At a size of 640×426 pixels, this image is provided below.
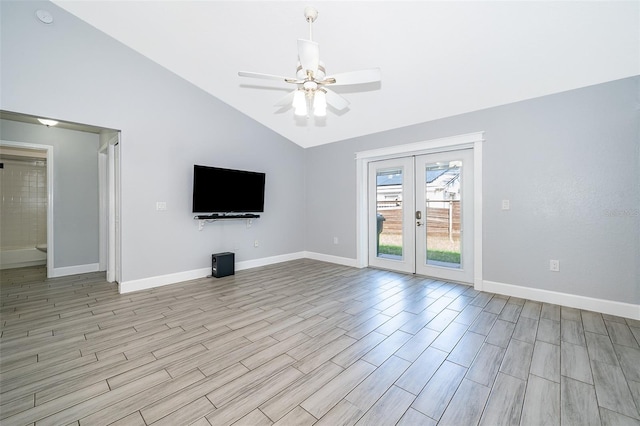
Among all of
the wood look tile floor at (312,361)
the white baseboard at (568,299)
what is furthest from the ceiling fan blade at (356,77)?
the white baseboard at (568,299)

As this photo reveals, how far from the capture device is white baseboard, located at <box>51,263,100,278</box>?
171 inches

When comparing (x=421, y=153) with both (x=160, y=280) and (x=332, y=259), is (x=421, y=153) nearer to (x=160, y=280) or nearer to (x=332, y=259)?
(x=332, y=259)

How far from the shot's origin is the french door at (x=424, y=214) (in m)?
3.89

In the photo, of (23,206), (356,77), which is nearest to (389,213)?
(356,77)

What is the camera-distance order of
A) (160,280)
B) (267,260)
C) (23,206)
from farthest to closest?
(23,206), (267,260), (160,280)

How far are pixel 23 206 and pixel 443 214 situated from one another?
882 centimetres

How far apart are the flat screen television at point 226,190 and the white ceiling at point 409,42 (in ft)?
4.73

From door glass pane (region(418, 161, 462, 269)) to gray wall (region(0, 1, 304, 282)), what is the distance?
10.0 feet

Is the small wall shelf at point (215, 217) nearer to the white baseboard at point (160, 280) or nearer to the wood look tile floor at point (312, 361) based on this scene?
the white baseboard at point (160, 280)

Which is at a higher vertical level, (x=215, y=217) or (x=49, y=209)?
(x=49, y=209)

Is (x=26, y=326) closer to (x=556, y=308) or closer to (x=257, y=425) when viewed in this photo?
(x=257, y=425)

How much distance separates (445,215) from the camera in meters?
4.06

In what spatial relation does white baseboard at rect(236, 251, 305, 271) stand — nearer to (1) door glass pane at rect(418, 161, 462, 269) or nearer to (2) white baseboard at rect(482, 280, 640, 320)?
(1) door glass pane at rect(418, 161, 462, 269)

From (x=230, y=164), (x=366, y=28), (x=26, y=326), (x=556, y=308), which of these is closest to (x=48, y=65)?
(x=230, y=164)
